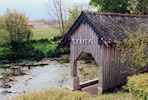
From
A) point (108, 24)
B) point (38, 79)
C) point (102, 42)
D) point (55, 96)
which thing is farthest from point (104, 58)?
point (38, 79)

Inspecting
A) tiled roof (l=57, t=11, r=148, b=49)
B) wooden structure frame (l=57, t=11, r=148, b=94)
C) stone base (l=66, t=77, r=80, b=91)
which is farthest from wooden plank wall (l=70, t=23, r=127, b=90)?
stone base (l=66, t=77, r=80, b=91)

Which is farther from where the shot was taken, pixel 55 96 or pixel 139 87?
pixel 139 87

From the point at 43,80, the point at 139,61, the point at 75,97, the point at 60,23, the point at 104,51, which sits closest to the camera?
the point at 75,97

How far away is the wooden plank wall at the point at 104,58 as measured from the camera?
8.62m

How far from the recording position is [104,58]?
8602 millimetres

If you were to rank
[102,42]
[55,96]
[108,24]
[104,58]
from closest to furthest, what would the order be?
[55,96]
[102,42]
[104,58]
[108,24]

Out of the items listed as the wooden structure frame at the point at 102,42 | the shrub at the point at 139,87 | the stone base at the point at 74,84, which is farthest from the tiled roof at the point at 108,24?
the shrub at the point at 139,87

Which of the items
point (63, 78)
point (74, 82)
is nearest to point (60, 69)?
point (63, 78)

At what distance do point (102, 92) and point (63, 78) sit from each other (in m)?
6.14

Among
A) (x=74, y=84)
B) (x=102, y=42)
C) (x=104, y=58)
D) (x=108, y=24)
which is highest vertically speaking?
(x=108, y=24)

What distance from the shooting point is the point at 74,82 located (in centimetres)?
1027

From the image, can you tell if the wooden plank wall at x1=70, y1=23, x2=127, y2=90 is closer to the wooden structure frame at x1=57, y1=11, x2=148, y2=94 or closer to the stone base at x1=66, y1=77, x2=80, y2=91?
the wooden structure frame at x1=57, y1=11, x2=148, y2=94

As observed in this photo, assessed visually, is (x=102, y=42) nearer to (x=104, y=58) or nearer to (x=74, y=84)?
(x=104, y=58)

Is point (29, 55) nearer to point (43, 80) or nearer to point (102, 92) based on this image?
point (43, 80)
